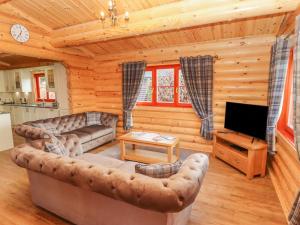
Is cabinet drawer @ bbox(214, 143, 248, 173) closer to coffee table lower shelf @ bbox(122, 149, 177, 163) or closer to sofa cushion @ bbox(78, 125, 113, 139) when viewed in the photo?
coffee table lower shelf @ bbox(122, 149, 177, 163)

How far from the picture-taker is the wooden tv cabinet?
9.92ft

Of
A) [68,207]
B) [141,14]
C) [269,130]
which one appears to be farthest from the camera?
[141,14]

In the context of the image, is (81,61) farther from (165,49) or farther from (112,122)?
(165,49)

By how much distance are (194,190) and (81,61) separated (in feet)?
16.4

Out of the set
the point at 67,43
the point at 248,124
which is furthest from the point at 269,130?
the point at 67,43

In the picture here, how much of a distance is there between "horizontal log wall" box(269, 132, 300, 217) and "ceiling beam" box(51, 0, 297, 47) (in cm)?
180

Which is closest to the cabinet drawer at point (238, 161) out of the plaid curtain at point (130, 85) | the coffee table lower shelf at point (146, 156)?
the coffee table lower shelf at point (146, 156)

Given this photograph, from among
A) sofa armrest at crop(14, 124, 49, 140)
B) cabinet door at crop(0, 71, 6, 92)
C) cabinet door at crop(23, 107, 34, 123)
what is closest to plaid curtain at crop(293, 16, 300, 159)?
sofa armrest at crop(14, 124, 49, 140)

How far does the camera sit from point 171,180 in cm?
145

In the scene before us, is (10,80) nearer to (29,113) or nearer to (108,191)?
(29,113)

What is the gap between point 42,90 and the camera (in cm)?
708

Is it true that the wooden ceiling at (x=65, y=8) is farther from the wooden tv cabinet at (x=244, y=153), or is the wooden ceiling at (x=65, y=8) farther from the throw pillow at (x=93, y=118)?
the wooden tv cabinet at (x=244, y=153)

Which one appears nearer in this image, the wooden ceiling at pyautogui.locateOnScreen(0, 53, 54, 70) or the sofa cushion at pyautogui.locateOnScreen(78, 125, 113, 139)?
the sofa cushion at pyautogui.locateOnScreen(78, 125, 113, 139)

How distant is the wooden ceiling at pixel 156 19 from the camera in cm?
257
